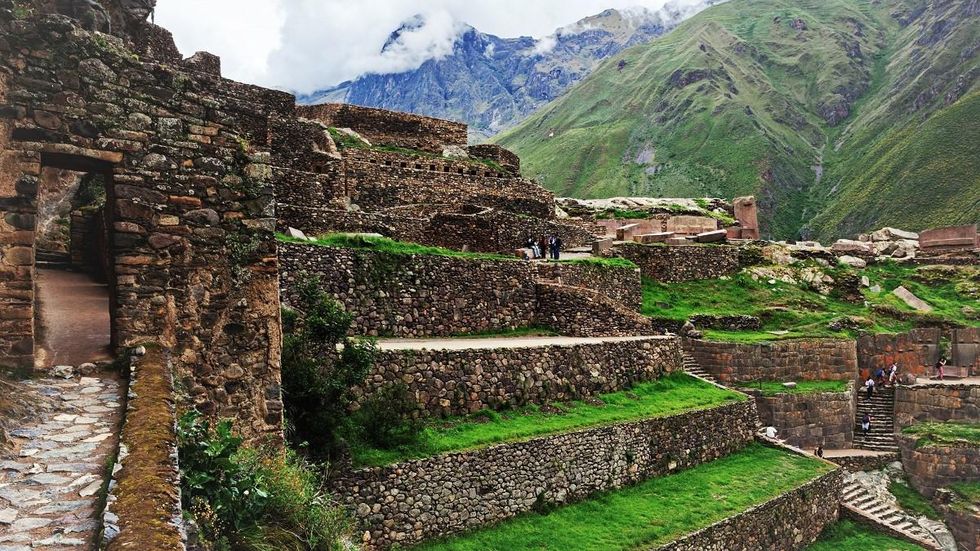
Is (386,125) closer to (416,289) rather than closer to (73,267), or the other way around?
(416,289)

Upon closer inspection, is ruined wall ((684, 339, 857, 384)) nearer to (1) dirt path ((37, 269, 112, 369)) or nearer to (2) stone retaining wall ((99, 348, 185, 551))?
(1) dirt path ((37, 269, 112, 369))

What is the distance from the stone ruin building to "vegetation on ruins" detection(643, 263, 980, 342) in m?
0.91

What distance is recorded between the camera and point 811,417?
23812mm

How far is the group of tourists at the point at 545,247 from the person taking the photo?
927 inches

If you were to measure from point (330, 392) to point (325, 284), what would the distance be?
15.8 feet

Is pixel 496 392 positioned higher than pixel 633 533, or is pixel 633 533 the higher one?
pixel 496 392

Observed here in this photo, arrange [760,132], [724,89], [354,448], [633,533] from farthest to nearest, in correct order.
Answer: [724,89] → [760,132] → [633,533] → [354,448]

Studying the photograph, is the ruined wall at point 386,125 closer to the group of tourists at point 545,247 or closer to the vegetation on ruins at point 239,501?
the group of tourists at point 545,247

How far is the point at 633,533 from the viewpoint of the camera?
44.0ft

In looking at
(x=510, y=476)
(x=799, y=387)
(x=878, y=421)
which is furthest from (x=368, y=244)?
(x=878, y=421)

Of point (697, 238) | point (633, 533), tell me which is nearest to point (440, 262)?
point (633, 533)

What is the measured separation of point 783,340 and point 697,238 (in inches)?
323

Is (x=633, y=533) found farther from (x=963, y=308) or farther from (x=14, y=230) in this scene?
(x=963, y=308)

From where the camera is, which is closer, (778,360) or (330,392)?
(330,392)
